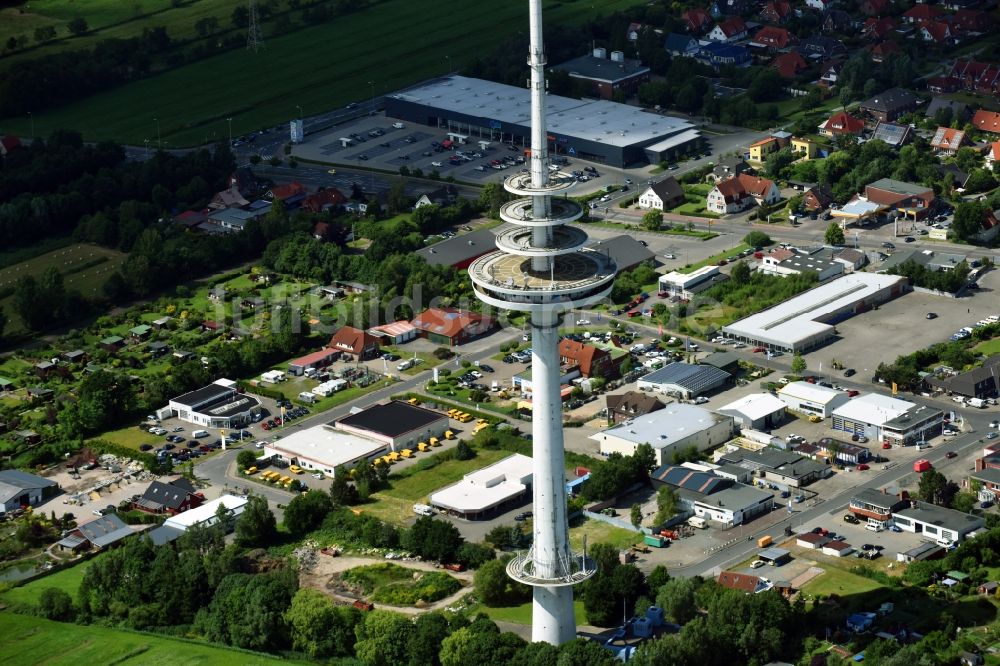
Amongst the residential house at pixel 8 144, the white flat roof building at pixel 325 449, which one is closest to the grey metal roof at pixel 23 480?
the white flat roof building at pixel 325 449

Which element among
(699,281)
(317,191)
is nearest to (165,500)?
(699,281)

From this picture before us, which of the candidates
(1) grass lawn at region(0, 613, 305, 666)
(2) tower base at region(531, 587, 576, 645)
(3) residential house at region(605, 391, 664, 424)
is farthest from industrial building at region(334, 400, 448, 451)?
(2) tower base at region(531, 587, 576, 645)

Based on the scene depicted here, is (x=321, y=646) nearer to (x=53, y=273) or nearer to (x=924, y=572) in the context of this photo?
(x=924, y=572)

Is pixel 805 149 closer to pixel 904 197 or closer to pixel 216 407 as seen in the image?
pixel 904 197

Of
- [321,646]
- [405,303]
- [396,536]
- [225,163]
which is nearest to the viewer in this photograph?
[321,646]

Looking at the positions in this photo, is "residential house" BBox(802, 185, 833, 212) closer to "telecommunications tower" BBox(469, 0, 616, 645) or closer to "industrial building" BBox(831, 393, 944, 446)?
"industrial building" BBox(831, 393, 944, 446)

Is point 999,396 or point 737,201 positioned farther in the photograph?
point 737,201

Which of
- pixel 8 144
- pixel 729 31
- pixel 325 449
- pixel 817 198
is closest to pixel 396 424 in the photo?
pixel 325 449
